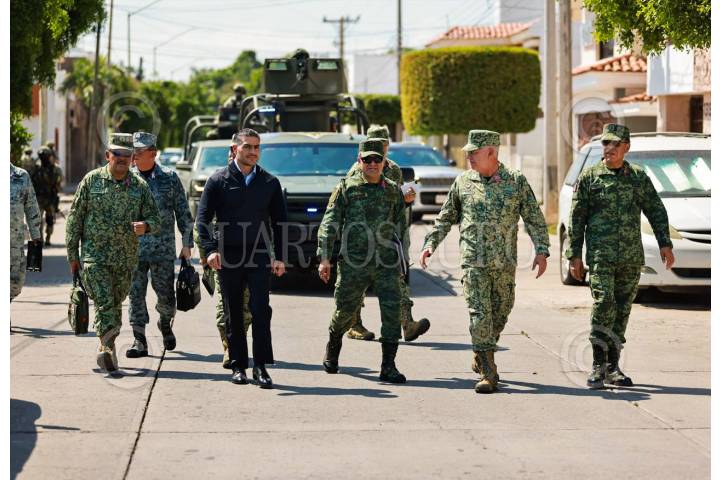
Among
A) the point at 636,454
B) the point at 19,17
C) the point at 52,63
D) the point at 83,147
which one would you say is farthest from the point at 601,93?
the point at 83,147

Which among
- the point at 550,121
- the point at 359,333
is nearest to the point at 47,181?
the point at 550,121

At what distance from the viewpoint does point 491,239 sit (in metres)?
9.38

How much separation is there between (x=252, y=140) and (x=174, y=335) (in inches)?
123

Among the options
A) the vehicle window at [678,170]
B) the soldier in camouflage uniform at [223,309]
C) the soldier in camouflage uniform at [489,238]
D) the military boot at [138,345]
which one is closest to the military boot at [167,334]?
the military boot at [138,345]

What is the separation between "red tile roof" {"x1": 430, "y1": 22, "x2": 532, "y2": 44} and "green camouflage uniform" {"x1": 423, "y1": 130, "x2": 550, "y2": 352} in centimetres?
5311

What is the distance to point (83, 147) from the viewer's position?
265ft

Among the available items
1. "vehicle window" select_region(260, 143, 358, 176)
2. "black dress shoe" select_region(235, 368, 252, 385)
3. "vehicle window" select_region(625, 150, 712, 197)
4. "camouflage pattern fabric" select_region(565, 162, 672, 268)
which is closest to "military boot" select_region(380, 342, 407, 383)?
"black dress shoe" select_region(235, 368, 252, 385)

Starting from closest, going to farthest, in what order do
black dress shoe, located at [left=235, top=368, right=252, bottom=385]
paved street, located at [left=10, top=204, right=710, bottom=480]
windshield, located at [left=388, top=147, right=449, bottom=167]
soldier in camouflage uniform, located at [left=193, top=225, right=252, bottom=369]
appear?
paved street, located at [left=10, top=204, right=710, bottom=480], black dress shoe, located at [left=235, top=368, right=252, bottom=385], soldier in camouflage uniform, located at [left=193, top=225, right=252, bottom=369], windshield, located at [left=388, top=147, right=449, bottom=167]

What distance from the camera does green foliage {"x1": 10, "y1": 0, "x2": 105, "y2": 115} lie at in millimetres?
19047

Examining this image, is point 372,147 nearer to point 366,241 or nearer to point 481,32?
point 366,241

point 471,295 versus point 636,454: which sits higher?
point 471,295

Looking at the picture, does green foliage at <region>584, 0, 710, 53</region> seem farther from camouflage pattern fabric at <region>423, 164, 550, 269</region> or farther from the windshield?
the windshield

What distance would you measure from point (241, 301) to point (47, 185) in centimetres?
1380

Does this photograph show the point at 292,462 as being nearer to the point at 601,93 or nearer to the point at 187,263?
the point at 187,263
